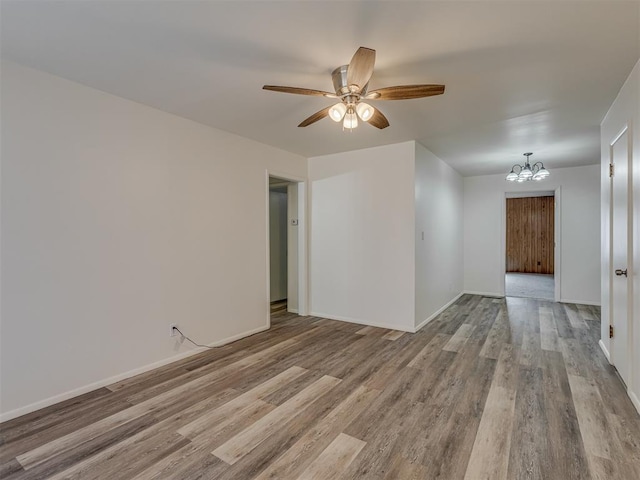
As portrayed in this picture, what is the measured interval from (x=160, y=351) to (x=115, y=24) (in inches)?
104

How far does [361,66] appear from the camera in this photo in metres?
1.83

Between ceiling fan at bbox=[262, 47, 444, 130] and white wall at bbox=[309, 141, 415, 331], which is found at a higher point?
ceiling fan at bbox=[262, 47, 444, 130]

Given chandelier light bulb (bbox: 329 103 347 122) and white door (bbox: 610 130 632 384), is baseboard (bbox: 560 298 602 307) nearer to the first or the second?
white door (bbox: 610 130 632 384)

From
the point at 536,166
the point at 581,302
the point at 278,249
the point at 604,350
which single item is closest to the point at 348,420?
the point at 604,350

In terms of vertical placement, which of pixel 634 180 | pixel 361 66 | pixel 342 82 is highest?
pixel 342 82

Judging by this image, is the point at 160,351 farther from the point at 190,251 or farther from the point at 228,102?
the point at 228,102

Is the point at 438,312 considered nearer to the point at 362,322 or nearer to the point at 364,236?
the point at 362,322

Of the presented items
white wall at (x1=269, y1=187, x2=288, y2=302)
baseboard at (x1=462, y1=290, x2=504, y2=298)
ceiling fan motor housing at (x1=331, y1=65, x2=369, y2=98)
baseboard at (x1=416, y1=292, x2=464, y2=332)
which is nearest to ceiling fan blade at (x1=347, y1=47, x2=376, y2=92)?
ceiling fan motor housing at (x1=331, y1=65, x2=369, y2=98)

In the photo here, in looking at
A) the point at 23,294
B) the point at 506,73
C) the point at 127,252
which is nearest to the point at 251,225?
the point at 127,252

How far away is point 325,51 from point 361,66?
346 millimetres

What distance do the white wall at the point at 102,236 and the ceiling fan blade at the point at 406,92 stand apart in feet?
6.75

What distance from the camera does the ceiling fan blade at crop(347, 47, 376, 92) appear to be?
171 centimetres

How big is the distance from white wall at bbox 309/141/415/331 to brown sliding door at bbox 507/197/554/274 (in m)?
8.15

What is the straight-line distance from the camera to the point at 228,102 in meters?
2.80
